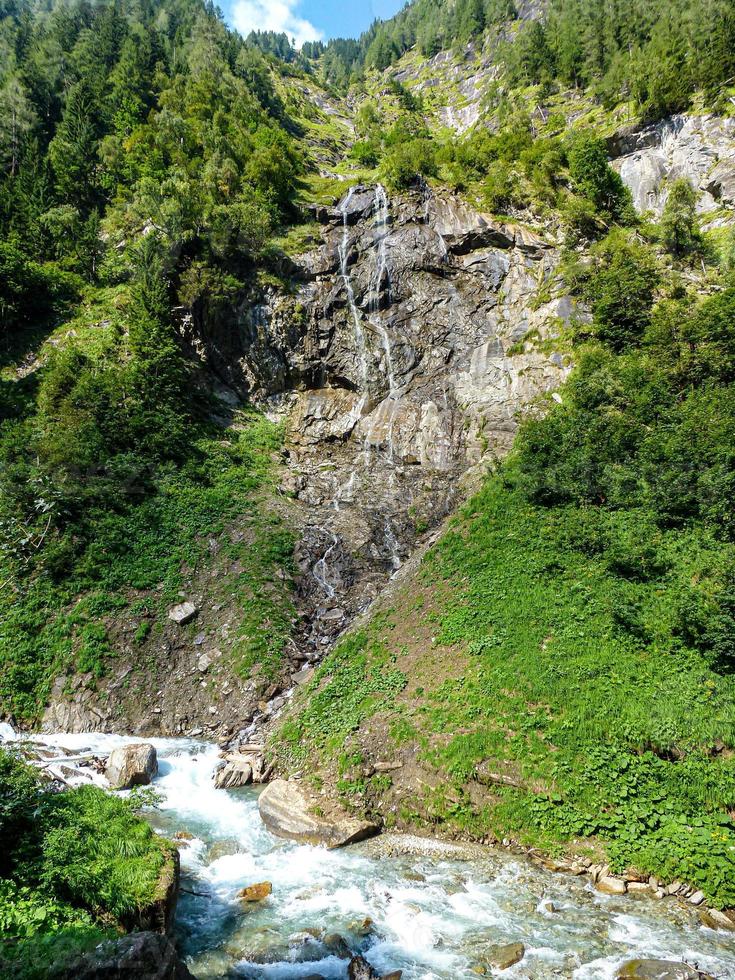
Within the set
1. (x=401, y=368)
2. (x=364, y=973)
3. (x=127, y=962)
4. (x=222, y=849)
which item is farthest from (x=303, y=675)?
(x=401, y=368)

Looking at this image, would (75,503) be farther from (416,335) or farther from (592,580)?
(416,335)

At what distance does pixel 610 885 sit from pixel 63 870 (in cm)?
927

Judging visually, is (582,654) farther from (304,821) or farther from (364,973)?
(364,973)

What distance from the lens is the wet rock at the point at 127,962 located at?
5.04 m

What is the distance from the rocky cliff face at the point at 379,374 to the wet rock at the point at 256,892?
26.7 feet

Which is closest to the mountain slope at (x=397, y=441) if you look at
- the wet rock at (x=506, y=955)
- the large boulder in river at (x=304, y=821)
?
the large boulder in river at (x=304, y=821)

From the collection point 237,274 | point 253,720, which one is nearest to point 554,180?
point 237,274

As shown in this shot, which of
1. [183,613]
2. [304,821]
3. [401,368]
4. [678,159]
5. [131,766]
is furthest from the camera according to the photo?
[678,159]

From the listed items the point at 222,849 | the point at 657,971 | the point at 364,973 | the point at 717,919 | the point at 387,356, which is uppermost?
the point at 387,356

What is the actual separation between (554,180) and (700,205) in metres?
10.2

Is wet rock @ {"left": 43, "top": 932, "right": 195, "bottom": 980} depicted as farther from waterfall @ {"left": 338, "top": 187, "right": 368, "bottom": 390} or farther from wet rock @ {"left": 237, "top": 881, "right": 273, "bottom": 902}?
waterfall @ {"left": 338, "top": 187, "right": 368, "bottom": 390}

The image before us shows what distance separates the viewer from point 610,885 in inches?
369

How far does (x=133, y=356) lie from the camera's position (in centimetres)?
2823

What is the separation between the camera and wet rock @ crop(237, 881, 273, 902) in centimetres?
948
